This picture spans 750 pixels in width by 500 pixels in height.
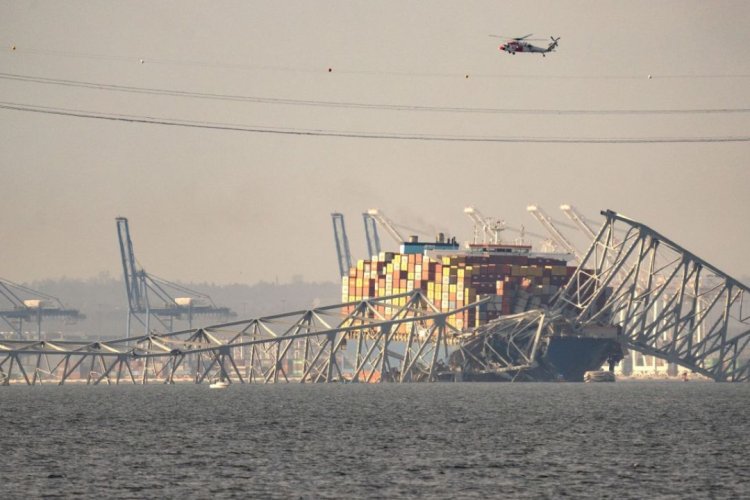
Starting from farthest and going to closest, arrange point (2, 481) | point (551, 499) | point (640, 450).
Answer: point (640, 450) → point (2, 481) → point (551, 499)

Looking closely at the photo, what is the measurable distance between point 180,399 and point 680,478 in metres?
107

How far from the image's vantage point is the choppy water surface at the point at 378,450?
75.1 m

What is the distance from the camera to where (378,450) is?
95.6 meters

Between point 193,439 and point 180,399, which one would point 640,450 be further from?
point 180,399

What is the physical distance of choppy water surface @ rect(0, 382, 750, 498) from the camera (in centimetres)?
7512

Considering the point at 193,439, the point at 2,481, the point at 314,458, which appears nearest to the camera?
the point at 2,481

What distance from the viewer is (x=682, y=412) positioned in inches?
5719

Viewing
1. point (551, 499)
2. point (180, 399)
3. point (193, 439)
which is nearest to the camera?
point (551, 499)

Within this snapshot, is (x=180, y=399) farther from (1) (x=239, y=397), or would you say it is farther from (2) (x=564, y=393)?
(2) (x=564, y=393)

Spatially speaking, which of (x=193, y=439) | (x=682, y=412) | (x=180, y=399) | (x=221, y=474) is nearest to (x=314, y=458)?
(x=221, y=474)

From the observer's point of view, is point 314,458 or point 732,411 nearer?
point 314,458

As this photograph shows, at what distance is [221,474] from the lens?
80.6m

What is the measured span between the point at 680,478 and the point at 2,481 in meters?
35.4

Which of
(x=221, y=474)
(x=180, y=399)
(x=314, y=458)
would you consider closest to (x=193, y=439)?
(x=314, y=458)
